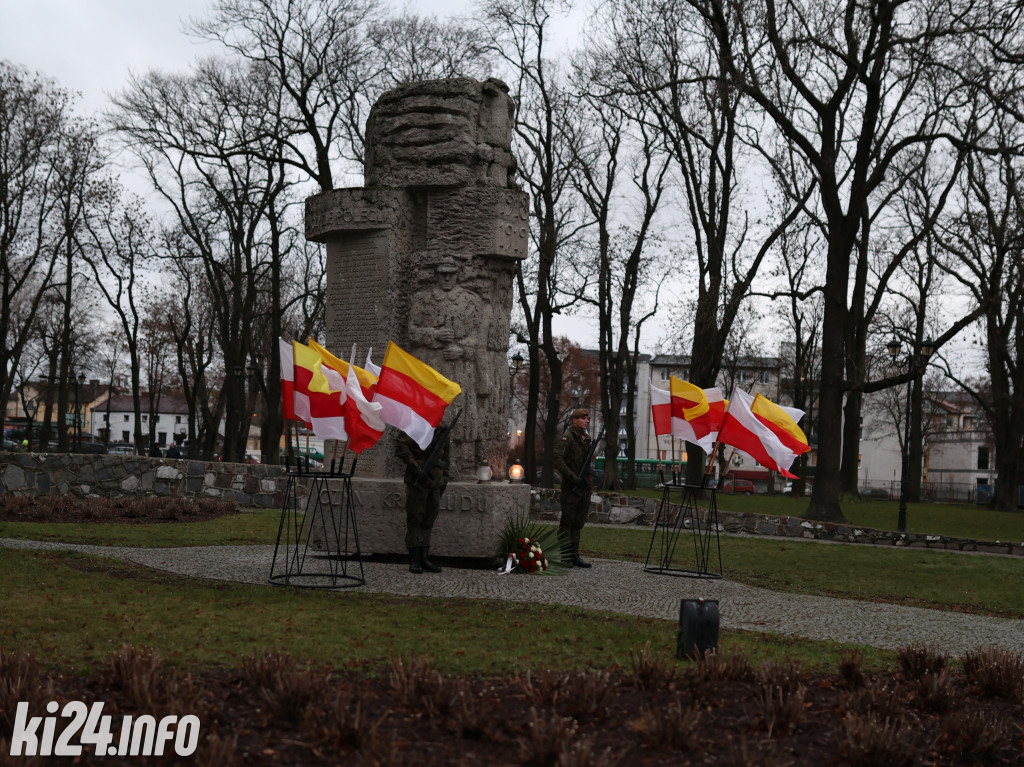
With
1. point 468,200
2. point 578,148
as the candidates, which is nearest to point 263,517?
point 468,200

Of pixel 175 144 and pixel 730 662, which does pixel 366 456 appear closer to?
pixel 730 662

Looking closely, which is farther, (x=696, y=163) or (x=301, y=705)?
(x=696, y=163)

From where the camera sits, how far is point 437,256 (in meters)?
13.4

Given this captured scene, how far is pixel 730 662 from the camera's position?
6691mm

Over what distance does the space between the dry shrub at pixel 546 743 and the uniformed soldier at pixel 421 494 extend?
672cm

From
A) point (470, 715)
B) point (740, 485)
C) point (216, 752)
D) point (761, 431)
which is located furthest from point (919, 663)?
point (740, 485)

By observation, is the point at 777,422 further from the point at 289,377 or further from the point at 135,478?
the point at 135,478

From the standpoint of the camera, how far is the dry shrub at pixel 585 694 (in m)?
5.75

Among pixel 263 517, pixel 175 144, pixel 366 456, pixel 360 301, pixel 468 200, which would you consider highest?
pixel 175 144

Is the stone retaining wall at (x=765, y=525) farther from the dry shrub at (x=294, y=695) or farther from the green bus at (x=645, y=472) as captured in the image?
the green bus at (x=645, y=472)

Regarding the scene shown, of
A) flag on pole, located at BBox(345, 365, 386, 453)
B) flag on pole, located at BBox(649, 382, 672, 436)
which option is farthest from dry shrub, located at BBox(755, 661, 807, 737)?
flag on pole, located at BBox(649, 382, 672, 436)

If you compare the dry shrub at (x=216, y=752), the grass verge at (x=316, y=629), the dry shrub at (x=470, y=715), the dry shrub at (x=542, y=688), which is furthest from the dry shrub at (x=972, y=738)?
Answer: the dry shrub at (x=216, y=752)

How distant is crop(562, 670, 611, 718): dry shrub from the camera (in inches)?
226

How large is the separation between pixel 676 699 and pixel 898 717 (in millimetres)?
1241
